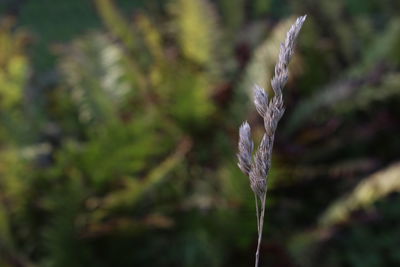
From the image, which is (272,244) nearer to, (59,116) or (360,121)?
(360,121)

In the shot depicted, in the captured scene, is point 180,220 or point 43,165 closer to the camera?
point 180,220

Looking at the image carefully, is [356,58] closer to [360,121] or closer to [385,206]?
[360,121]

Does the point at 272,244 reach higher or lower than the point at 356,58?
higher

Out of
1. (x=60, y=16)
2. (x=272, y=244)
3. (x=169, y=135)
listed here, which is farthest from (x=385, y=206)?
(x=60, y=16)

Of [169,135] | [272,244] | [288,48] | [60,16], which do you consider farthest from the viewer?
[60,16]

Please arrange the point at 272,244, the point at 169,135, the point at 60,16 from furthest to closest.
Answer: the point at 60,16, the point at 169,135, the point at 272,244

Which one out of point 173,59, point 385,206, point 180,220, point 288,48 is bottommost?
point 385,206

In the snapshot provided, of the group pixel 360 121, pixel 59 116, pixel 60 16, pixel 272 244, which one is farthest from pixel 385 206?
pixel 60 16
